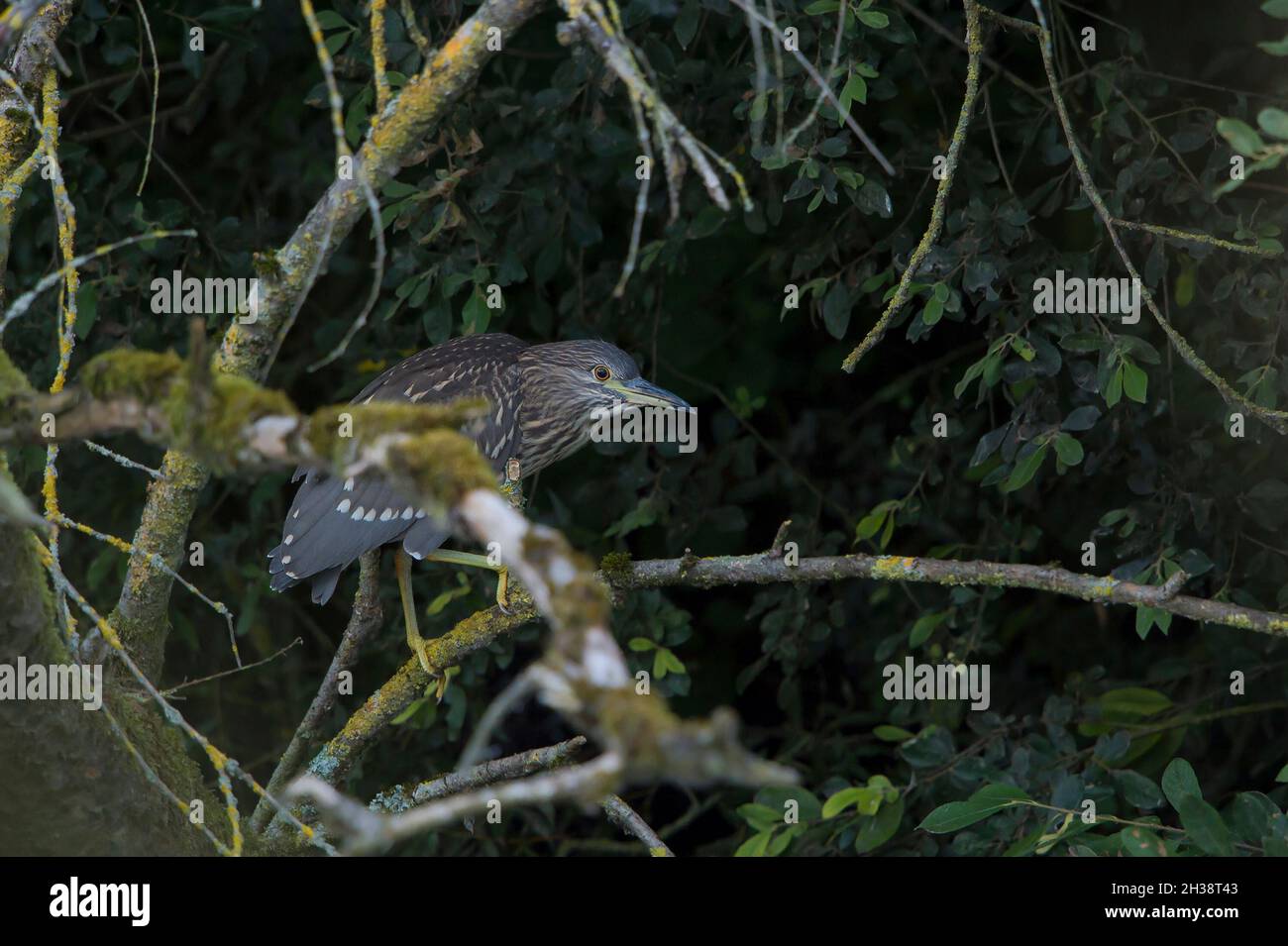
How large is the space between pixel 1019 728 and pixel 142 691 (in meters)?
2.32

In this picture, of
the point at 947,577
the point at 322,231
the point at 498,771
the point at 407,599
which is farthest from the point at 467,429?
the point at 947,577

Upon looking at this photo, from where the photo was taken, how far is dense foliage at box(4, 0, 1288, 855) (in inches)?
135

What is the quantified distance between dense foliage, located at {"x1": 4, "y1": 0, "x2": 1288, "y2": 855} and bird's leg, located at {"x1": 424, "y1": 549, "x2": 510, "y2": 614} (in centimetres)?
14

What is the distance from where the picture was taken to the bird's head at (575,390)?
4.43m

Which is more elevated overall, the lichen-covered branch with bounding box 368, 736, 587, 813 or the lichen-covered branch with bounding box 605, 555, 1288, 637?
the lichen-covered branch with bounding box 605, 555, 1288, 637

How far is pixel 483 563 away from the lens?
4.05 m

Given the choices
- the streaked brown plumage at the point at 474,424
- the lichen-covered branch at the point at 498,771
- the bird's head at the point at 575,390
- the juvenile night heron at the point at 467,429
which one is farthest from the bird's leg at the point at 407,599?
the lichen-covered branch at the point at 498,771

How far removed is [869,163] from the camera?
3553mm

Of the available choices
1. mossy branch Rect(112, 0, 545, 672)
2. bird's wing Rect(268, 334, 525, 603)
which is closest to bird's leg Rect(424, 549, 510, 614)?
bird's wing Rect(268, 334, 525, 603)

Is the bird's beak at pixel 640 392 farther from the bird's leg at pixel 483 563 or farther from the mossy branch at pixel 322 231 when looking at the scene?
the mossy branch at pixel 322 231

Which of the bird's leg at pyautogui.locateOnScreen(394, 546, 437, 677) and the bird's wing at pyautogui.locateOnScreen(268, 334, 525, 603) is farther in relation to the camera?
the bird's leg at pyautogui.locateOnScreen(394, 546, 437, 677)

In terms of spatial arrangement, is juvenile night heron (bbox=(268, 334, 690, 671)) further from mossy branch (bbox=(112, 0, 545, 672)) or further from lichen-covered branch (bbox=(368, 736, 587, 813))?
mossy branch (bbox=(112, 0, 545, 672))

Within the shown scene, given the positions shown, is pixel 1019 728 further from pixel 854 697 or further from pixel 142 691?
pixel 142 691

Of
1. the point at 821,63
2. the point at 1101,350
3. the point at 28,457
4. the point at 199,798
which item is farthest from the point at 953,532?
the point at 28,457
